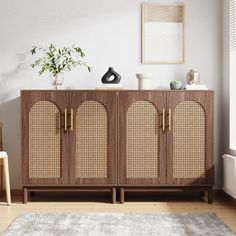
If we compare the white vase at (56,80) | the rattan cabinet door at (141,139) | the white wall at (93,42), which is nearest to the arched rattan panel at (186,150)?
the rattan cabinet door at (141,139)

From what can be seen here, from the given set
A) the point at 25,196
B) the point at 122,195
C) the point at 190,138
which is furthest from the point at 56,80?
the point at 190,138

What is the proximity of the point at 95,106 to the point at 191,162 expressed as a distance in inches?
39.4

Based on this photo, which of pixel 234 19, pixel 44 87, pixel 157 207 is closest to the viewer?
pixel 157 207

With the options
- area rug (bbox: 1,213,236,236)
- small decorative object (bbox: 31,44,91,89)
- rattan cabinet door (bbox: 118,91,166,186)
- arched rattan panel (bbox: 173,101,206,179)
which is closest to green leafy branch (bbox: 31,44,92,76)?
small decorative object (bbox: 31,44,91,89)

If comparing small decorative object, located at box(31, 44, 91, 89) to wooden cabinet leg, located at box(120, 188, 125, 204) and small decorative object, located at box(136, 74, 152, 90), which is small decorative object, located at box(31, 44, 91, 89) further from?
wooden cabinet leg, located at box(120, 188, 125, 204)

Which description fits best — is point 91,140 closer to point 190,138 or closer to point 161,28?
point 190,138

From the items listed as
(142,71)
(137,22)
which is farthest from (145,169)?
(137,22)

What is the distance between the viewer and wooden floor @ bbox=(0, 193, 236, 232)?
13.3 ft

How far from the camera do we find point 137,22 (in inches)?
193

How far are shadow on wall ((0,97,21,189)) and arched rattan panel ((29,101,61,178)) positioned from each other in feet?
1.79

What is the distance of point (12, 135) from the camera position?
4914 millimetres

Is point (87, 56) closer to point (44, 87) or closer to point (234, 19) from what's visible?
point (44, 87)

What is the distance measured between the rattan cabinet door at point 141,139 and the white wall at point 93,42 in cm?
50

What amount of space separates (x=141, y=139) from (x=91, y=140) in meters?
0.45
